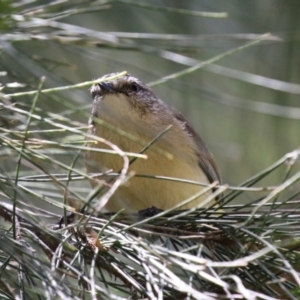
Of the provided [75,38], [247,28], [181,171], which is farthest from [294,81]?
[75,38]

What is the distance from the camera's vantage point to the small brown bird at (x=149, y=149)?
309 centimetres

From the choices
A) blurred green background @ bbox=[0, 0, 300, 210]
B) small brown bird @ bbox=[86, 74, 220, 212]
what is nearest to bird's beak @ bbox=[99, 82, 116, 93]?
small brown bird @ bbox=[86, 74, 220, 212]

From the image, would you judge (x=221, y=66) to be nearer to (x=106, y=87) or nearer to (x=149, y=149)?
(x=106, y=87)

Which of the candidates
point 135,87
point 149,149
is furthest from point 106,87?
point 149,149

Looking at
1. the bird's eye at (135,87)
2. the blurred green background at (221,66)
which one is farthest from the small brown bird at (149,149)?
the blurred green background at (221,66)

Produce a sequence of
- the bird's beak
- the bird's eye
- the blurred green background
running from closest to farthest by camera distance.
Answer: the blurred green background, the bird's beak, the bird's eye

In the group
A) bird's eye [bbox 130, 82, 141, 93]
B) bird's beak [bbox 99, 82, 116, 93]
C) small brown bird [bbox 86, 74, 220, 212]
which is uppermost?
bird's beak [bbox 99, 82, 116, 93]

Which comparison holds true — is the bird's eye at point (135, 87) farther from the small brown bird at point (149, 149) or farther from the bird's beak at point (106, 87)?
the bird's beak at point (106, 87)

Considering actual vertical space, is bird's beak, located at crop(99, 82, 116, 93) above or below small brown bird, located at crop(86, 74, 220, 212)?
above

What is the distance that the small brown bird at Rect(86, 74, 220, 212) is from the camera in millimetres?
3094

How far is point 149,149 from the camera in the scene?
9.27 feet

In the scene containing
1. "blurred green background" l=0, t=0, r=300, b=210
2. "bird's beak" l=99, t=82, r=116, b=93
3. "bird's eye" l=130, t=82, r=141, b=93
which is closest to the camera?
"blurred green background" l=0, t=0, r=300, b=210

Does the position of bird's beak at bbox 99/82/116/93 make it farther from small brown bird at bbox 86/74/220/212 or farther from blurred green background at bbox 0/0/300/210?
blurred green background at bbox 0/0/300/210

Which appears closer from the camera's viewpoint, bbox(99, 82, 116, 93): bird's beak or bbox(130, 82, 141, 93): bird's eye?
bbox(99, 82, 116, 93): bird's beak
